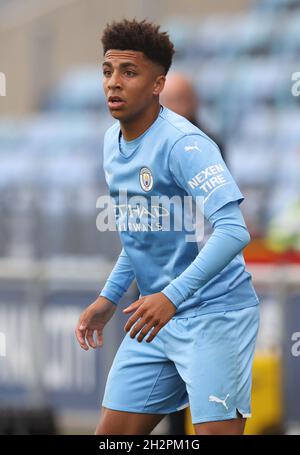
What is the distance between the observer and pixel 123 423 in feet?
14.5

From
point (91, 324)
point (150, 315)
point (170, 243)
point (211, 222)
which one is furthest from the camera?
point (91, 324)

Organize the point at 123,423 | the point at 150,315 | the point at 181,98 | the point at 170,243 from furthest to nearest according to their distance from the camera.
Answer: the point at 181,98, the point at 123,423, the point at 170,243, the point at 150,315

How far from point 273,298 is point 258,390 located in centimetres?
69

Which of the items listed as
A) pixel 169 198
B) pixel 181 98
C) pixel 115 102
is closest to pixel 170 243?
pixel 169 198

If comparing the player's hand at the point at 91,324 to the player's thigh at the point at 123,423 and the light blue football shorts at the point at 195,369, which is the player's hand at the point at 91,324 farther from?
the player's thigh at the point at 123,423

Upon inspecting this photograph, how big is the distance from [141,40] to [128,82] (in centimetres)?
15

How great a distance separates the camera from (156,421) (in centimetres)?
448

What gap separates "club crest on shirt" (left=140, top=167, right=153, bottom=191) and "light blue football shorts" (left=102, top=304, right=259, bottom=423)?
473mm

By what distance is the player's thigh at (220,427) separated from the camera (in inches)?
166

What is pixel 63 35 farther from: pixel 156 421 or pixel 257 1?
pixel 156 421

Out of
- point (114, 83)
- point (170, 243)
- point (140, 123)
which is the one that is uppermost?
point (114, 83)

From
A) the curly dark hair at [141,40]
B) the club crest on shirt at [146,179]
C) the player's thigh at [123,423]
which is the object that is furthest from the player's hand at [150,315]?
the curly dark hair at [141,40]

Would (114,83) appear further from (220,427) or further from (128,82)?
(220,427)

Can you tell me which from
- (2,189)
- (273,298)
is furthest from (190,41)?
(273,298)
